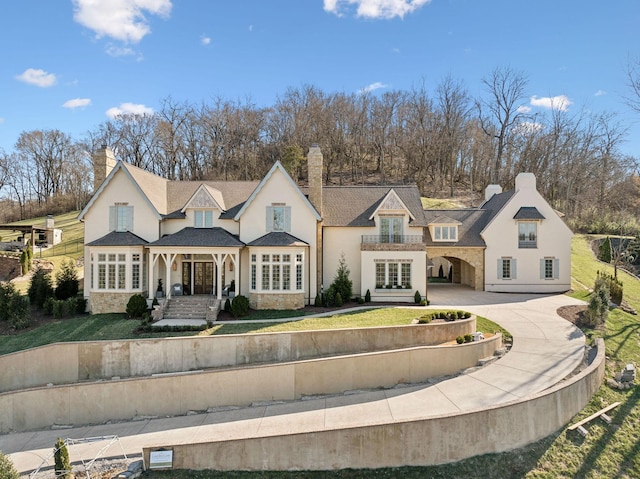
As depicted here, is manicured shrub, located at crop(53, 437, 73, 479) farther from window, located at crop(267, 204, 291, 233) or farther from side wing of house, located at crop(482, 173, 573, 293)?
side wing of house, located at crop(482, 173, 573, 293)

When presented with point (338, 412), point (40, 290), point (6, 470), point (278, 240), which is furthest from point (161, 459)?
point (40, 290)

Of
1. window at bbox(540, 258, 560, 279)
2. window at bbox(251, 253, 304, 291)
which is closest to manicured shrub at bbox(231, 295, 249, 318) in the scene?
window at bbox(251, 253, 304, 291)

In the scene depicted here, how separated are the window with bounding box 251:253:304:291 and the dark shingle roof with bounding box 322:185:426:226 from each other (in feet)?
13.5

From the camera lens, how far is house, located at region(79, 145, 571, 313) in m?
22.4

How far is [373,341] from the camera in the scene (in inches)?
632

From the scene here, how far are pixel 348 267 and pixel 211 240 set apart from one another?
8.70m

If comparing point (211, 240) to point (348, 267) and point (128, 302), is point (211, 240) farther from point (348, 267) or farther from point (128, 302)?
point (348, 267)

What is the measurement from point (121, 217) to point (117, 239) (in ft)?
5.57

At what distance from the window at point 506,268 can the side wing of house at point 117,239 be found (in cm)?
2350

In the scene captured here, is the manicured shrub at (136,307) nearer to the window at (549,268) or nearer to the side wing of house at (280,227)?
the side wing of house at (280,227)

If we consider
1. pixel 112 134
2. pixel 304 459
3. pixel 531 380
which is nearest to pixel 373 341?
pixel 531 380

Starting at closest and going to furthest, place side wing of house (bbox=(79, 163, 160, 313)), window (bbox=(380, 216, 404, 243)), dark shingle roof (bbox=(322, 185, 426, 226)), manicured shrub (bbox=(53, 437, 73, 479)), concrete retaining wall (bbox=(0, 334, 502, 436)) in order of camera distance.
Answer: manicured shrub (bbox=(53, 437, 73, 479)), concrete retaining wall (bbox=(0, 334, 502, 436)), side wing of house (bbox=(79, 163, 160, 313)), window (bbox=(380, 216, 404, 243)), dark shingle roof (bbox=(322, 185, 426, 226))

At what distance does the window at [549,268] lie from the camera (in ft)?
90.9

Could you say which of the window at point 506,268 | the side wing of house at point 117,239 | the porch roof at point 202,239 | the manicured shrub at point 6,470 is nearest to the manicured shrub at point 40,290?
the side wing of house at point 117,239
